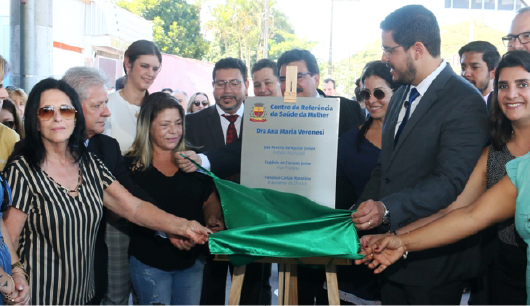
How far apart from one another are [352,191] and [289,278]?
82cm

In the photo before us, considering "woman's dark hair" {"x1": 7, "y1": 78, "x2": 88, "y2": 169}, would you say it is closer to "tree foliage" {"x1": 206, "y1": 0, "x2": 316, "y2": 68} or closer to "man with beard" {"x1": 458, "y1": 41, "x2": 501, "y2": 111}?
"man with beard" {"x1": 458, "y1": 41, "x2": 501, "y2": 111}

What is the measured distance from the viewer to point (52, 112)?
246 cm

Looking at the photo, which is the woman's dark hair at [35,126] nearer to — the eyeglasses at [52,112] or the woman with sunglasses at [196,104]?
the eyeglasses at [52,112]

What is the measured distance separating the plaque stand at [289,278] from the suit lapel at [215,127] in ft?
3.86

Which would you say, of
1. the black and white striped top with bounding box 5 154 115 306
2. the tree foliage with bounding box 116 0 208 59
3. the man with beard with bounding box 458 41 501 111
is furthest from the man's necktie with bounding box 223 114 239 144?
the tree foliage with bounding box 116 0 208 59

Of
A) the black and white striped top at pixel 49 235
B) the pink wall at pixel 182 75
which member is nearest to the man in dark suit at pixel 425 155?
the black and white striped top at pixel 49 235

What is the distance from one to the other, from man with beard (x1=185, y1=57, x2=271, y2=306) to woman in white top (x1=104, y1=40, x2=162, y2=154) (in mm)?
455

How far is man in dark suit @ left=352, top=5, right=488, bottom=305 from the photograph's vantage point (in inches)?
98.7

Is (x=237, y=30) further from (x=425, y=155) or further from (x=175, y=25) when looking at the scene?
(x=425, y=155)

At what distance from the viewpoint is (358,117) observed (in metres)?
4.13

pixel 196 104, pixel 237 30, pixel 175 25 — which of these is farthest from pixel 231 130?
pixel 237 30

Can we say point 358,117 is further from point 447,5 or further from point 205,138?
point 447,5

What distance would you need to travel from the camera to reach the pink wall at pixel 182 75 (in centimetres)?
1827

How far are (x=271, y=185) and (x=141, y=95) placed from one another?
166cm
